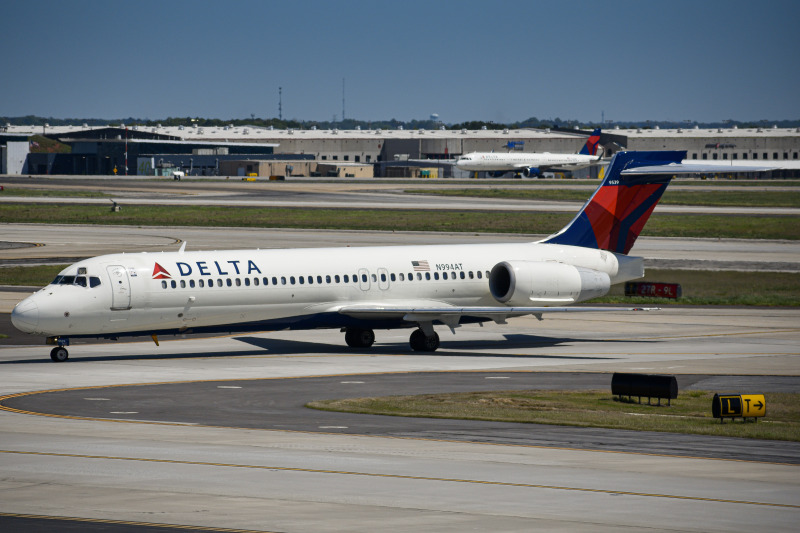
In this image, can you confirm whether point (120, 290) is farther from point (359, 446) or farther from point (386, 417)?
point (359, 446)

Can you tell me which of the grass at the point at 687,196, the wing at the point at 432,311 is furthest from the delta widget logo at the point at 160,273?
the grass at the point at 687,196

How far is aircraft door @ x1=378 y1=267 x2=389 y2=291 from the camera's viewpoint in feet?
130

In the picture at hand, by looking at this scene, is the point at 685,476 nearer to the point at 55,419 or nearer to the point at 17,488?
the point at 17,488

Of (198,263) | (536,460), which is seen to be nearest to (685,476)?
(536,460)

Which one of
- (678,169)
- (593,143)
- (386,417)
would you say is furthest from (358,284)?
(593,143)

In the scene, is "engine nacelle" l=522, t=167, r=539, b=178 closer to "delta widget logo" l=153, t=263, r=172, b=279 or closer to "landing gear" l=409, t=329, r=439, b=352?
"landing gear" l=409, t=329, r=439, b=352

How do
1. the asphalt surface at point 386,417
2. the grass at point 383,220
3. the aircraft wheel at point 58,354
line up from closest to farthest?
the asphalt surface at point 386,417
the aircraft wheel at point 58,354
the grass at point 383,220

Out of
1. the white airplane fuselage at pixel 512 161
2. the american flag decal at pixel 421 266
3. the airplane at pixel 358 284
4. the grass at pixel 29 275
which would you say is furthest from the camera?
the white airplane fuselage at pixel 512 161

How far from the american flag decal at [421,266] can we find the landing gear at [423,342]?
2209 millimetres

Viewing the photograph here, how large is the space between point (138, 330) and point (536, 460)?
18117mm

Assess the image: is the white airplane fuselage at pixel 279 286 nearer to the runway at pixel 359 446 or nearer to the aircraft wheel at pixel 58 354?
the aircraft wheel at pixel 58 354

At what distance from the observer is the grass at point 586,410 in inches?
1018

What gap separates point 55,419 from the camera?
2612 cm

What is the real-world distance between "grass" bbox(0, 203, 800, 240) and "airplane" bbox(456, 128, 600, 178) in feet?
254
